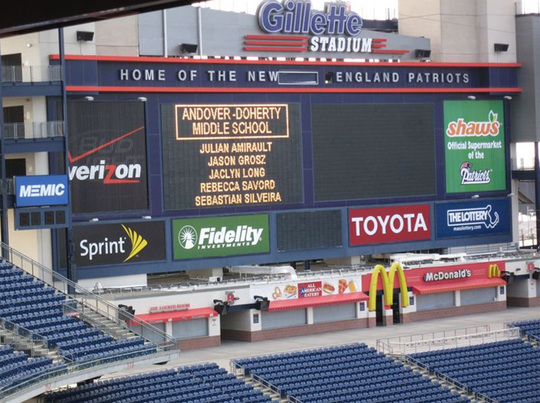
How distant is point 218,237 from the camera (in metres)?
38.3

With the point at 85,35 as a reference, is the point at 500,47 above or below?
above

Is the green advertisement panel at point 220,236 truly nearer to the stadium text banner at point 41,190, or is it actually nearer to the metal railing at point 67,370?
the stadium text banner at point 41,190

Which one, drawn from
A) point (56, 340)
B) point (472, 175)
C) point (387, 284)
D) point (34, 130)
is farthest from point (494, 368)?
point (34, 130)

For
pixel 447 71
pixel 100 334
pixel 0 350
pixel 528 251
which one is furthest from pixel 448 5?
pixel 0 350

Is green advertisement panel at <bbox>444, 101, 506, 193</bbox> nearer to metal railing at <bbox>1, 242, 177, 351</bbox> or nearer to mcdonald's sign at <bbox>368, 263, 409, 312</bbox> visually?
mcdonald's sign at <bbox>368, 263, 409, 312</bbox>

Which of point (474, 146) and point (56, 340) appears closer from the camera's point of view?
point (56, 340)

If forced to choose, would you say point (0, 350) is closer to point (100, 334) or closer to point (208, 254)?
point (100, 334)

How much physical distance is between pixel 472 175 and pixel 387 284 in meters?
6.22

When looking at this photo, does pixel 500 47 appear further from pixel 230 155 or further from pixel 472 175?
pixel 230 155

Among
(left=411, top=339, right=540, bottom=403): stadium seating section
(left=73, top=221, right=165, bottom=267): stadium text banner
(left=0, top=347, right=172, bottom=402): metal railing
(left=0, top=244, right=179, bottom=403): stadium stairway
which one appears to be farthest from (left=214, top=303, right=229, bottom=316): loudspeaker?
(left=0, top=347, right=172, bottom=402): metal railing

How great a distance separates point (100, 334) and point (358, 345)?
373 inches

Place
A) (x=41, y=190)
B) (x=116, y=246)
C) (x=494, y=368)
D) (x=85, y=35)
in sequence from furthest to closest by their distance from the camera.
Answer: (x=116, y=246) → (x=85, y=35) → (x=494, y=368) → (x=41, y=190)

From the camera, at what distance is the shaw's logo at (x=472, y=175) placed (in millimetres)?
44062

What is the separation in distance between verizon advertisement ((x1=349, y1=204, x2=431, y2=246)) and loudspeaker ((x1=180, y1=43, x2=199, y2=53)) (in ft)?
26.3
